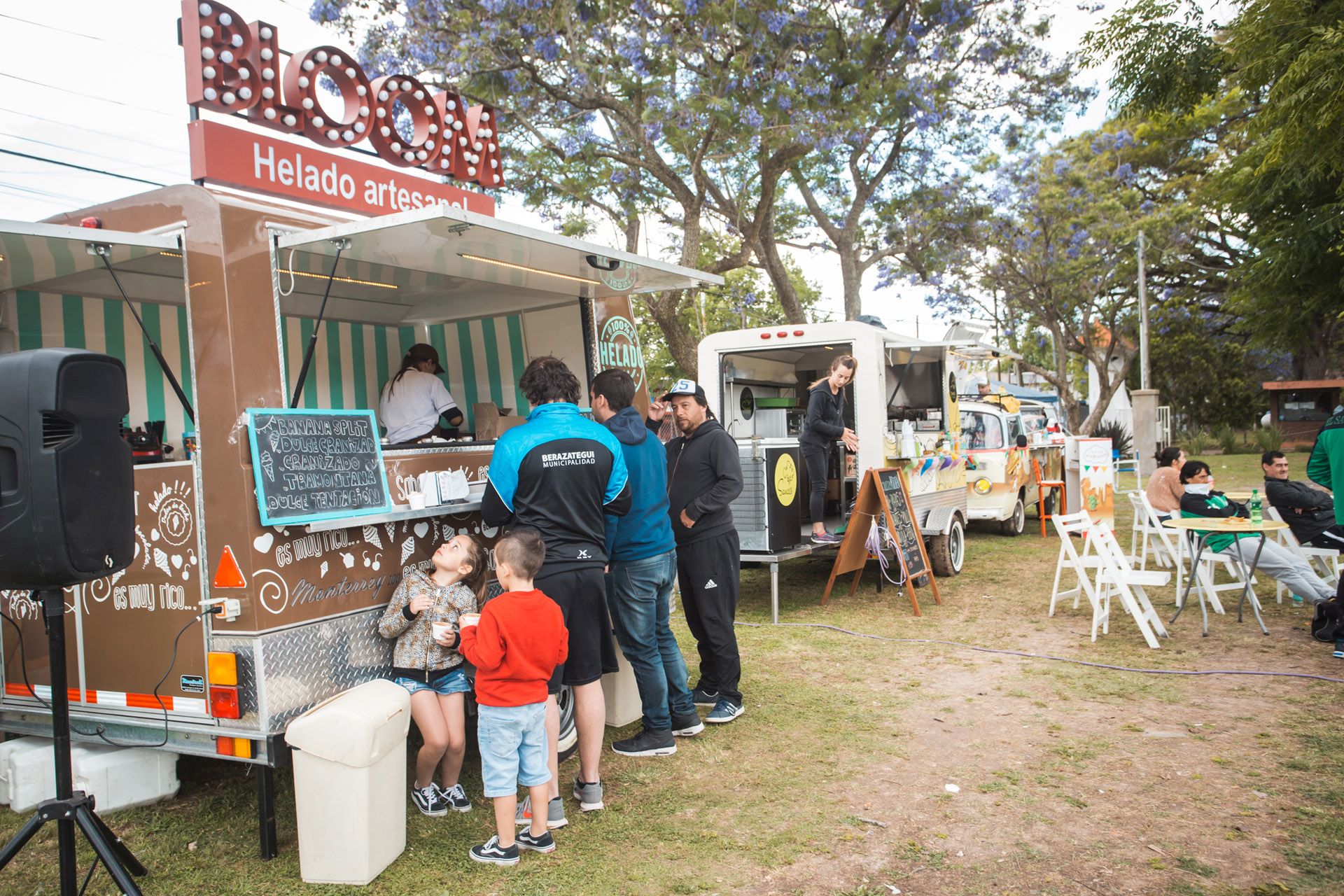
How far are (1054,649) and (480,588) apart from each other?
4.32 meters

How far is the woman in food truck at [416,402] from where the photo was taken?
18.2ft

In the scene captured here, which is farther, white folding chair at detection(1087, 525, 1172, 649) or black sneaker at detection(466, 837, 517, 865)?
white folding chair at detection(1087, 525, 1172, 649)

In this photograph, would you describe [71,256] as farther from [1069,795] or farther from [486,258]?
[1069,795]

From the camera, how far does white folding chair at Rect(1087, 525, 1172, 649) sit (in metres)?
6.37

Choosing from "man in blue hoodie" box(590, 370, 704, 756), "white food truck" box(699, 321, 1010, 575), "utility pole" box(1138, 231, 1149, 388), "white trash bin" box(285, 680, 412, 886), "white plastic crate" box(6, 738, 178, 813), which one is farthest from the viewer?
"utility pole" box(1138, 231, 1149, 388)

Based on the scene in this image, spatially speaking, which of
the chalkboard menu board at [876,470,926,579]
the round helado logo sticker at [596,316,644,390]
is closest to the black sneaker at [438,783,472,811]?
the round helado logo sticker at [596,316,644,390]

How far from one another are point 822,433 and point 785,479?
59 centimetres

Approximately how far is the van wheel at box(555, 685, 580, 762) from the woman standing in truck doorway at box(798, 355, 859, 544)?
3479 millimetres

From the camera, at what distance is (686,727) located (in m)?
4.77

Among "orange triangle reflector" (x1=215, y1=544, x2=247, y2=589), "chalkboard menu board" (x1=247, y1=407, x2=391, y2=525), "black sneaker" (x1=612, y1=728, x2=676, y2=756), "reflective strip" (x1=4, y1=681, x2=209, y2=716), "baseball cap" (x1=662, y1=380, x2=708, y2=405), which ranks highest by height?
"baseball cap" (x1=662, y1=380, x2=708, y2=405)

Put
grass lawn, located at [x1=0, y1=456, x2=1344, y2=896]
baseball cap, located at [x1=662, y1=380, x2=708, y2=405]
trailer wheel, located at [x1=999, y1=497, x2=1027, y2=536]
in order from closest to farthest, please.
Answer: grass lawn, located at [x1=0, y1=456, x2=1344, y2=896] → baseball cap, located at [x1=662, y1=380, x2=708, y2=405] → trailer wheel, located at [x1=999, y1=497, x2=1027, y2=536]

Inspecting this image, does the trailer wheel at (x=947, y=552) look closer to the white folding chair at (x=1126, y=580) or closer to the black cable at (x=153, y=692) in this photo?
the white folding chair at (x=1126, y=580)

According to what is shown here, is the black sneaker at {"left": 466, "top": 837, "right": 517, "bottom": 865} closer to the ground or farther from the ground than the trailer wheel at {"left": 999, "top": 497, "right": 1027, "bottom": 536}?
closer to the ground

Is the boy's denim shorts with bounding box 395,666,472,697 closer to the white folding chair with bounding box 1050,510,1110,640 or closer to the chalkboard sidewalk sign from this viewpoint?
the chalkboard sidewalk sign
